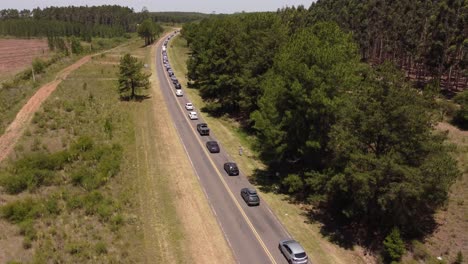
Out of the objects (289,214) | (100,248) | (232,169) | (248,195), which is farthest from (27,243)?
(289,214)

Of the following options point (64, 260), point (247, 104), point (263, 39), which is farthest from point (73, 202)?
point (263, 39)

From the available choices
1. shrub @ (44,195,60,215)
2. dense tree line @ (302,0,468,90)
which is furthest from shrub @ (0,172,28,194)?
dense tree line @ (302,0,468,90)

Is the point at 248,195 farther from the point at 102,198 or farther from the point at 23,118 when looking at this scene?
the point at 23,118

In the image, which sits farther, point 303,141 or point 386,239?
point 303,141

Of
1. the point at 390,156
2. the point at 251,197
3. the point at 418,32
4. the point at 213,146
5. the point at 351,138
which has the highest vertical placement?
the point at 418,32

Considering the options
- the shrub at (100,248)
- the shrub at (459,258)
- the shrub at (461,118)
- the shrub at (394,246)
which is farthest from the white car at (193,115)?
the shrub at (459,258)

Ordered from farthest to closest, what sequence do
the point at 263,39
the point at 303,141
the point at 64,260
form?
the point at 263,39 < the point at 303,141 < the point at 64,260

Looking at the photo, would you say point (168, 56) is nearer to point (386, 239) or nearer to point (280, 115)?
point (280, 115)
